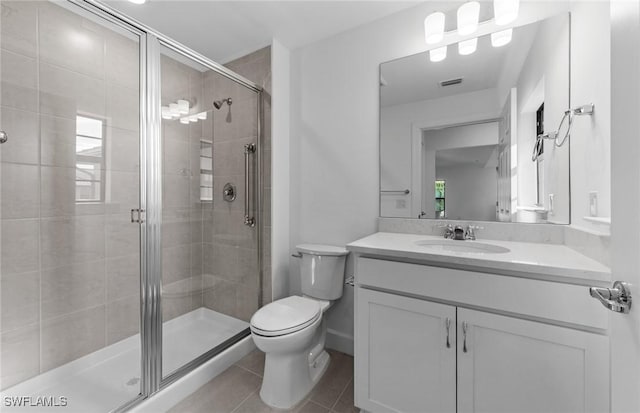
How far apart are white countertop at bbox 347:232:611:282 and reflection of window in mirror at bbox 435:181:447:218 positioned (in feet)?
1.20

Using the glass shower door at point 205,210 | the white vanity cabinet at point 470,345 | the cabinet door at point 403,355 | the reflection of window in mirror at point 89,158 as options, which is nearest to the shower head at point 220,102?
the glass shower door at point 205,210

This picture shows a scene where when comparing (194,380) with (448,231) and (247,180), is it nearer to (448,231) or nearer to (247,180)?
(247,180)

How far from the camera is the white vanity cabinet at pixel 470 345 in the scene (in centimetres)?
90

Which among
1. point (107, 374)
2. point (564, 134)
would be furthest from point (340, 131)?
point (107, 374)

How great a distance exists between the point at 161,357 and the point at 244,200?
1.12m

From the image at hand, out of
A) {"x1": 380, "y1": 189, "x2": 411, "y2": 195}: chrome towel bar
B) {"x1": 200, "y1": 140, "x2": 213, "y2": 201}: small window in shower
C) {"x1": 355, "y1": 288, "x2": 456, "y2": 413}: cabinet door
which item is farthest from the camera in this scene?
{"x1": 200, "y1": 140, "x2": 213, "y2": 201}: small window in shower

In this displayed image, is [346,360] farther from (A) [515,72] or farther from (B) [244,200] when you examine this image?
(A) [515,72]

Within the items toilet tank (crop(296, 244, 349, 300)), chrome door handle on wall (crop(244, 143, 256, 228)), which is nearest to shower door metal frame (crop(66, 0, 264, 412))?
chrome door handle on wall (crop(244, 143, 256, 228))

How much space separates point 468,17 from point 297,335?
6.47ft

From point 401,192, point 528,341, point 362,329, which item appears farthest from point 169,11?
point 528,341

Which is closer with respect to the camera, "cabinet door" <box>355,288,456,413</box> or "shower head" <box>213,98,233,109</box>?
"cabinet door" <box>355,288,456,413</box>

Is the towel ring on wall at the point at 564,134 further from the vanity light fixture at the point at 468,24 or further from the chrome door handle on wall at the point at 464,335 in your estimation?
the chrome door handle on wall at the point at 464,335

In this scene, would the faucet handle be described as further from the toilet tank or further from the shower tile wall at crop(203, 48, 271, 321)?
the shower tile wall at crop(203, 48, 271, 321)

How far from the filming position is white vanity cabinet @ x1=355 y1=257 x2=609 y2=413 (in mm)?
896
